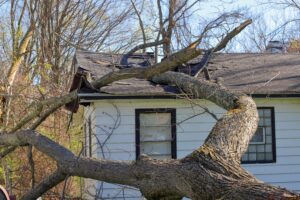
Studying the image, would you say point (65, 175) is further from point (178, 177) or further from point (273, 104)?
point (273, 104)

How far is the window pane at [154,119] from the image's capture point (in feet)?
33.7

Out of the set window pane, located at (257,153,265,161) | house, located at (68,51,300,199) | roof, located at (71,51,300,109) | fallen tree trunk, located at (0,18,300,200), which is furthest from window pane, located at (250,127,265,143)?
fallen tree trunk, located at (0,18,300,200)

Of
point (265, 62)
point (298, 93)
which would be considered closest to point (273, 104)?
point (298, 93)

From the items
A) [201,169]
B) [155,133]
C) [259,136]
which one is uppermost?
[201,169]

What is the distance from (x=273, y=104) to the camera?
10.7 metres

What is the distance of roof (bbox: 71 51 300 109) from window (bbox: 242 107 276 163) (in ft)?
2.06

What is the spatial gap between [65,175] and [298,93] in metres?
6.31

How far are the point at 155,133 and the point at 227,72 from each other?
2304mm

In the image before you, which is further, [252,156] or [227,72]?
[227,72]

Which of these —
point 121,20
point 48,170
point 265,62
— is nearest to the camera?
point 48,170

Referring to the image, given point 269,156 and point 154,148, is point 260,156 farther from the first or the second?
point 154,148

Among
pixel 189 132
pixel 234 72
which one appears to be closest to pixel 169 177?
pixel 189 132

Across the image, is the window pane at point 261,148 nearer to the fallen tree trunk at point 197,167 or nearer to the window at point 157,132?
the window at point 157,132

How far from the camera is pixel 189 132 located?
1044cm
